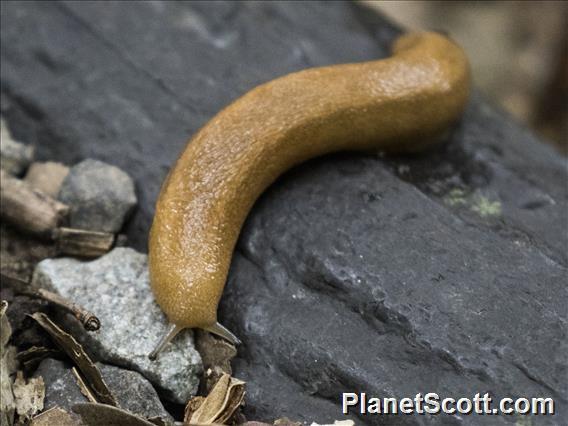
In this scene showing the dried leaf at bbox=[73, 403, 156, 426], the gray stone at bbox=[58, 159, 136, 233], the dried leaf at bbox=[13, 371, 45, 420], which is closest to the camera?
the dried leaf at bbox=[73, 403, 156, 426]

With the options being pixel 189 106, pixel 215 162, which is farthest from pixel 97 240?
pixel 189 106

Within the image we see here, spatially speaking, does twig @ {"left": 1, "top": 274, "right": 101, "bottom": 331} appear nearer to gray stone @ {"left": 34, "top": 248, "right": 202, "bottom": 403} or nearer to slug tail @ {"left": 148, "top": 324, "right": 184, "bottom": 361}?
gray stone @ {"left": 34, "top": 248, "right": 202, "bottom": 403}

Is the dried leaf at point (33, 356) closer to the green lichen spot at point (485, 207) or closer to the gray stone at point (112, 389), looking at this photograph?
the gray stone at point (112, 389)

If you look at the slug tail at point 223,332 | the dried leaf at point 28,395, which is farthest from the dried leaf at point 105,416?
the slug tail at point 223,332

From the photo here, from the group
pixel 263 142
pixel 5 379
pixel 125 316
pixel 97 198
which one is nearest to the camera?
pixel 5 379

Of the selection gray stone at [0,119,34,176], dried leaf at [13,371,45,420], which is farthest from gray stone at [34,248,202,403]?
gray stone at [0,119,34,176]

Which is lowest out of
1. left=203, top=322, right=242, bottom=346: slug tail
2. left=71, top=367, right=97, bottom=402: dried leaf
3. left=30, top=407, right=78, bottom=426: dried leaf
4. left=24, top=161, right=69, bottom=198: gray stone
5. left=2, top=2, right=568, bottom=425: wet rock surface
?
left=30, top=407, right=78, bottom=426: dried leaf

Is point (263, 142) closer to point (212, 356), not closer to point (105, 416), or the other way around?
point (212, 356)

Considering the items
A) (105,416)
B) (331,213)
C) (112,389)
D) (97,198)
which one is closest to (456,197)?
(331,213)
